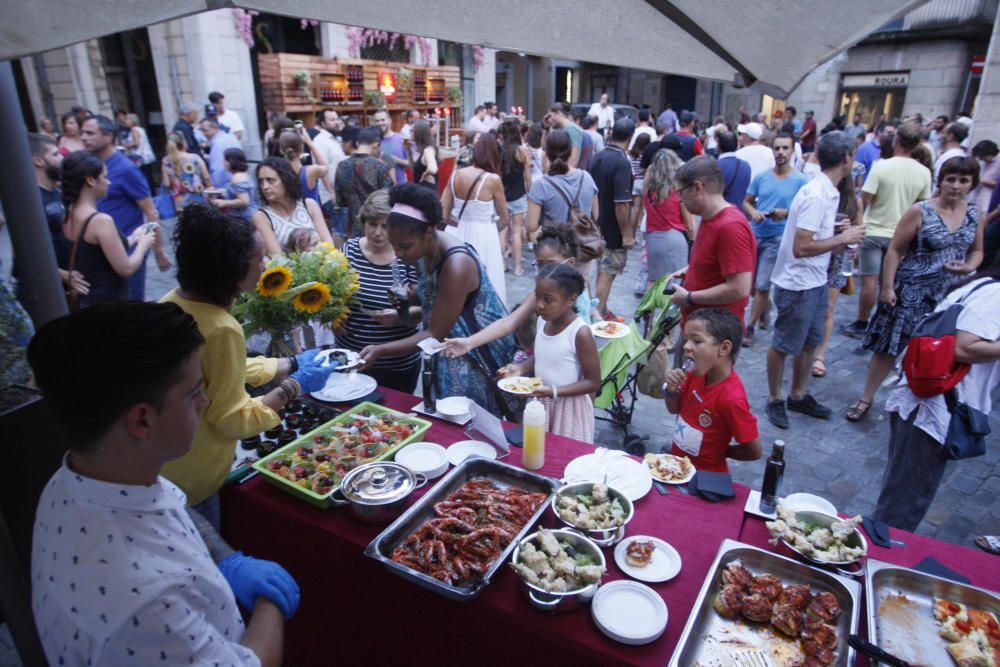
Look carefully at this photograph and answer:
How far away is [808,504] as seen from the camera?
89.4 inches

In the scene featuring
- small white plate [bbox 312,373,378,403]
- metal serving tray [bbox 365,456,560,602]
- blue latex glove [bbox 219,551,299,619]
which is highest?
blue latex glove [bbox 219,551,299,619]

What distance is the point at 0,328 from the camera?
284 centimetres

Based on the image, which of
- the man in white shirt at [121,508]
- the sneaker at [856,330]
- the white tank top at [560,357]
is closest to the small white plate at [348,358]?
the white tank top at [560,357]

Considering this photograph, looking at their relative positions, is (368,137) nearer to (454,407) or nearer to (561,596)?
(454,407)

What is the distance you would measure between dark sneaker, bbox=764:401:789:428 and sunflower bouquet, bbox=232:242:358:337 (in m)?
3.72

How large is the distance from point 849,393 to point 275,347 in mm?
5109

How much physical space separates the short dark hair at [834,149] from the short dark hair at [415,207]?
3.27 meters

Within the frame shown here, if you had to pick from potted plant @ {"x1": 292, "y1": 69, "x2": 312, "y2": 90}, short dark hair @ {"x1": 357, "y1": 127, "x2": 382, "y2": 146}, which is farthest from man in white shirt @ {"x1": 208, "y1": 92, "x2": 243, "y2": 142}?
short dark hair @ {"x1": 357, "y1": 127, "x2": 382, "y2": 146}

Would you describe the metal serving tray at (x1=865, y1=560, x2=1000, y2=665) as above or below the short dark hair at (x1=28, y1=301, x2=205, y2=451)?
below

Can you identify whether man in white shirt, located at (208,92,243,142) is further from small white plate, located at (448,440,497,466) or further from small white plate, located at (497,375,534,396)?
small white plate, located at (448,440,497,466)

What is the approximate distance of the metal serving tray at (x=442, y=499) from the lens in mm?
1885

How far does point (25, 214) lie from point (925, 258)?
19.1ft

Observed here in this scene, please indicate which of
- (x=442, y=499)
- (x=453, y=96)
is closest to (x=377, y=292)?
(x=442, y=499)

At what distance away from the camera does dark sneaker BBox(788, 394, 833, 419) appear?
4.95 meters
